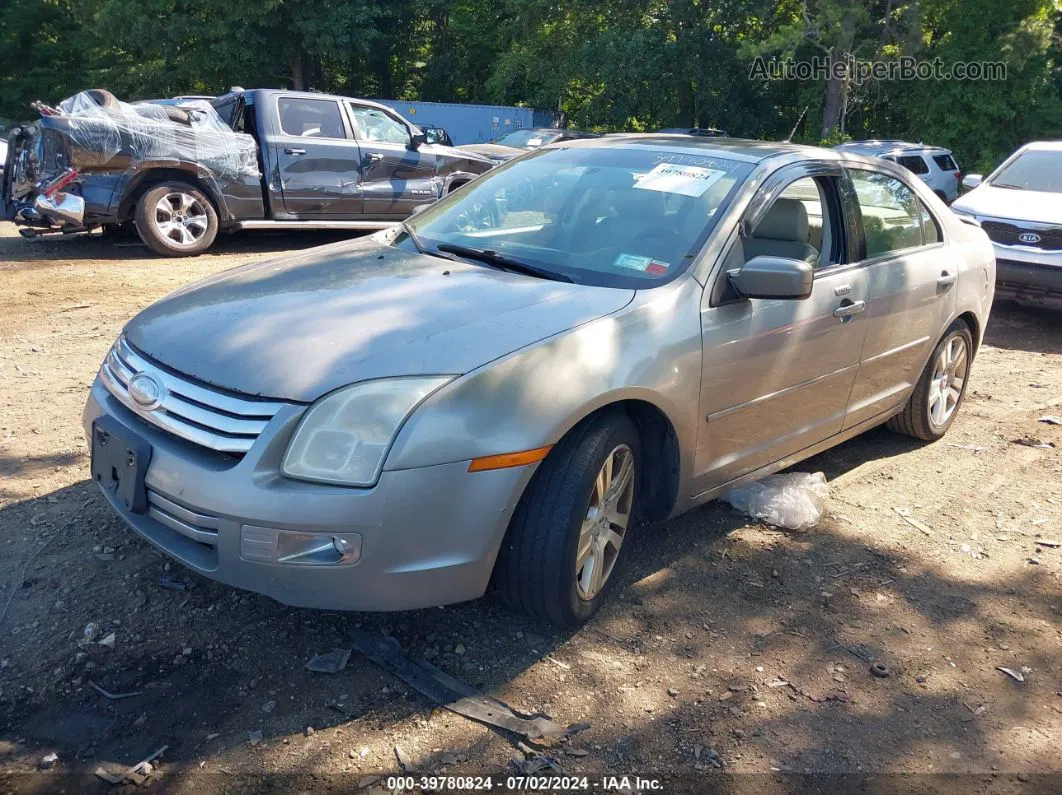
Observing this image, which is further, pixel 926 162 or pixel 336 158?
pixel 926 162

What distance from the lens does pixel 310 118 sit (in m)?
10.6

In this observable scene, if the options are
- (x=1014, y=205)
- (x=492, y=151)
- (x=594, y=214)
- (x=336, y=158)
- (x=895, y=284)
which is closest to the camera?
(x=594, y=214)

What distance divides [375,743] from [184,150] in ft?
27.6

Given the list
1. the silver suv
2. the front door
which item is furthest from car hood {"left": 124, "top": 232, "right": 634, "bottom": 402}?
the silver suv

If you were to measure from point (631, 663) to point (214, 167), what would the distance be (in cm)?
837

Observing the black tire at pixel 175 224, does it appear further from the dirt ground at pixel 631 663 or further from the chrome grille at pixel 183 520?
the chrome grille at pixel 183 520

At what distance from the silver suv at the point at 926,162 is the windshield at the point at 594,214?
14033mm

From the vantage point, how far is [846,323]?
4.09 m

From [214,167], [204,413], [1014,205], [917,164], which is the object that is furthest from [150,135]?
[917,164]

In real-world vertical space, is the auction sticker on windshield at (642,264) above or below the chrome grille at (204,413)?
above

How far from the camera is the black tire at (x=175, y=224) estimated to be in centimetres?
962

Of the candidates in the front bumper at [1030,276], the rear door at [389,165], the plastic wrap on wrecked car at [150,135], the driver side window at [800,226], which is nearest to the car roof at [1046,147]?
the front bumper at [1030,276]

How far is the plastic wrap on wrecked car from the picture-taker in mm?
9109

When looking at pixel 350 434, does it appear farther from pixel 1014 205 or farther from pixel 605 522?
pixel 1014 205
